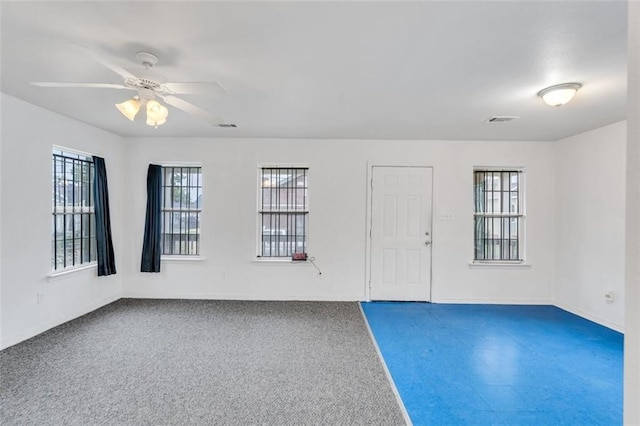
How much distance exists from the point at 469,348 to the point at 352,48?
298cm

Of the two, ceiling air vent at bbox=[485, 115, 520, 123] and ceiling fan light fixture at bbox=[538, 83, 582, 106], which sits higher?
ceiling air vent at bbox=[485, 115, 520, 123]

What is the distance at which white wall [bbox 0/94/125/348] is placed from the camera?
294cm

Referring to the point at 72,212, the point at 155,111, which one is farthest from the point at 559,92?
the point at 72,212

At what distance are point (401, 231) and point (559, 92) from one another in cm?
258

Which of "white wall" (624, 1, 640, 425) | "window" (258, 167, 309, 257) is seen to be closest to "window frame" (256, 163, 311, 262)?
"window" (258, 167, 309, 257)

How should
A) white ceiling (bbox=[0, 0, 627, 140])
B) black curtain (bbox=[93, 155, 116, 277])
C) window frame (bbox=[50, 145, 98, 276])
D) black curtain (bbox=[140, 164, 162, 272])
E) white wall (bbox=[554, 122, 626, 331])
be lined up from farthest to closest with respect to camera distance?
1. black curtain (bbox=[140, 164, 162, 272])
2. black curtain (bbox=[93, 155, 116, 277])
3. white wall (bbox=[554, 122, 626, 331])
4. window frame (bbox=[50, 145, 98, 276])
5. white ceiling (bbox=[0, 0, 627, 140])

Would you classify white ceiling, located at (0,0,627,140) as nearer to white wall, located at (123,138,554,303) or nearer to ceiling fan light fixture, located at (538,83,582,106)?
ceiling fan light fixture, located at (538,83,582,106)

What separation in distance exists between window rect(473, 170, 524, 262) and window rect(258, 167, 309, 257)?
2.70 m

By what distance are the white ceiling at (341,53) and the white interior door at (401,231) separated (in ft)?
4.44

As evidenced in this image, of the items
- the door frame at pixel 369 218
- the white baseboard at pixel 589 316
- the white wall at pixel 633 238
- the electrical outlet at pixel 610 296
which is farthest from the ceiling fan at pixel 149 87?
the white baseboard at pixel 589 316

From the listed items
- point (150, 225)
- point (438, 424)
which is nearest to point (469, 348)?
point (438, 424)

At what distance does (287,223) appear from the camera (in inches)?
186

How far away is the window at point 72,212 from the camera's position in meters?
3.56

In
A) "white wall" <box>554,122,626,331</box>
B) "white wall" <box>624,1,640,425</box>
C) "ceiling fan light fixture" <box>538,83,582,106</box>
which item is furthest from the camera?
"white wall" <box>554,122,626,331</box>
